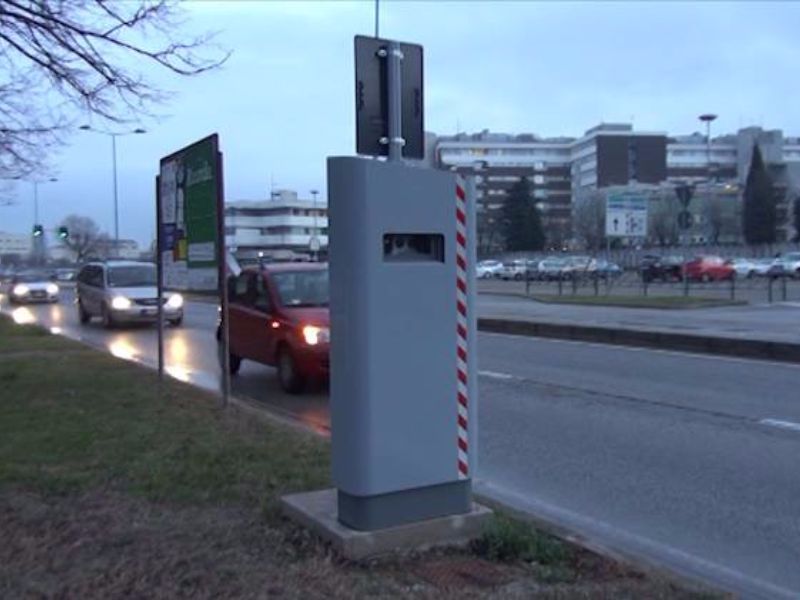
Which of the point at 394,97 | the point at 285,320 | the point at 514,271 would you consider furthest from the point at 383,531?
the point at 514,271

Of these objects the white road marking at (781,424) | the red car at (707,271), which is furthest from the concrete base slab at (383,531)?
the red car at (707,271)

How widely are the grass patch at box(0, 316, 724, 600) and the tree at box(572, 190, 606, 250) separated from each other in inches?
4244

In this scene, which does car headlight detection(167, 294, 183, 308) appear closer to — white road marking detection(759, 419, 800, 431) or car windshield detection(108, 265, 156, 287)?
car windshield detection(108, 265, 156, 287)

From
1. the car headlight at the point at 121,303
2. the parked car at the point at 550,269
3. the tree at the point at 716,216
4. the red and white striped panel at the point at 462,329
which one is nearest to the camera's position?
the red and white striped panel at the point at 462,329

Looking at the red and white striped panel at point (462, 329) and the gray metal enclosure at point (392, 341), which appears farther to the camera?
the red and white striped panel at point (462, 329)

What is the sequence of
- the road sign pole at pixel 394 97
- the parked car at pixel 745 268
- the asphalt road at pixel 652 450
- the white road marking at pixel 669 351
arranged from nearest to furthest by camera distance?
the asphalt road at pixel 652 450 < the road sign pole at pixel 394 97 < the white road marking at pixel 669 351 < the parked car at pixel 745 268

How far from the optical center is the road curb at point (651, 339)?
1570 cm

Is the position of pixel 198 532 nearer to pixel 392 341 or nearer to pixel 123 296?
pixel 392 341

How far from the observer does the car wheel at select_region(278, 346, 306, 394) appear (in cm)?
1260

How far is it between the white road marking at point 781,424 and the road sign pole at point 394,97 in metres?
5.42

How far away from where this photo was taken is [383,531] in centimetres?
520

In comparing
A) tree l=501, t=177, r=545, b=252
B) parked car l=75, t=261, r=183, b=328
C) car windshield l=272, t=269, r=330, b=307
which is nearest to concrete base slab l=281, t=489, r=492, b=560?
car windshield l=272, t=269, r=330, b=307

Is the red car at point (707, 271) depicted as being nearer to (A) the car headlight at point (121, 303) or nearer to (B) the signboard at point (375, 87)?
(A) the car headlight at point (121, 303)

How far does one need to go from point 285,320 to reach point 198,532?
740 centimetres
